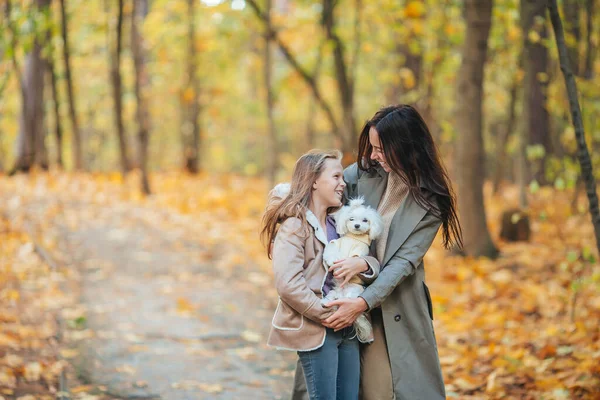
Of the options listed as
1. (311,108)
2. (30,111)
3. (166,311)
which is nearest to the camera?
(166,311)

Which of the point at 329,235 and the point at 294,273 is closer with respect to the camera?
the point at 294,273

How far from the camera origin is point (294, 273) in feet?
10.2

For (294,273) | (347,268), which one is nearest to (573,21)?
(347,268)

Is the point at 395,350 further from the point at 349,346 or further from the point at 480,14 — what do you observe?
the point at 480,14

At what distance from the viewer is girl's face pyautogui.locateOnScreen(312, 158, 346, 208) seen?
3.28 metres

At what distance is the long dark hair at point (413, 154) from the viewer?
3.30m

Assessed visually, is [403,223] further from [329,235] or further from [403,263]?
[329,235]

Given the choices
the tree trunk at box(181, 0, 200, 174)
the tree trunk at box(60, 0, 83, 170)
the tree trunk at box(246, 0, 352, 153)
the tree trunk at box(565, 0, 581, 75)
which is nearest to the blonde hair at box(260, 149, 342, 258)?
the tree trunk at box(565, 0, 581, 75)

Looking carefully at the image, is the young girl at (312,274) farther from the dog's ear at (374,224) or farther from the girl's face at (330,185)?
the dog's ear at (374,224)

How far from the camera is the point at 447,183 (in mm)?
3412

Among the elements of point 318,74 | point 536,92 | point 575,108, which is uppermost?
point 318,74

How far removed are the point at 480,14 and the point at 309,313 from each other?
6811mm

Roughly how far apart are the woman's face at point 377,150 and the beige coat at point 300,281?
439mm

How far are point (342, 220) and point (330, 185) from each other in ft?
0.59
